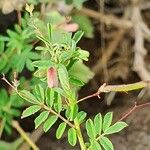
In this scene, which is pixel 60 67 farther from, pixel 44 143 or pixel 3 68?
pixel 44 143

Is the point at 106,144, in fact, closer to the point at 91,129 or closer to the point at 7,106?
the point at 91,129

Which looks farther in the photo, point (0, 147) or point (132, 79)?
point (132, 79)

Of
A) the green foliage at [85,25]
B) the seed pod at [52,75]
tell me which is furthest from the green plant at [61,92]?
the green foliage at [85,25]

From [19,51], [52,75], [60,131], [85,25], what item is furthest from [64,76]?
[85,25]

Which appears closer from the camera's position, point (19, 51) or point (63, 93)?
point (63, 93)

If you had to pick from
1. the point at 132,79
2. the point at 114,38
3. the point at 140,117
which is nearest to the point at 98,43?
the point at 114,38

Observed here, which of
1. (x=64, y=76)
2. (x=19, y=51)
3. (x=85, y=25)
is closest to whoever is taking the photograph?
(x=64, y=76)

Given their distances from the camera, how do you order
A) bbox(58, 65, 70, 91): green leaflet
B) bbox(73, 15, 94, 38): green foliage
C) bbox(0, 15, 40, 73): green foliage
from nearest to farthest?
bbox(58, 65, 70, 91): green leaflet → bbox(0, 15, 40, 73): green foliage → bbox(73, 15, 94, 38): green foliage

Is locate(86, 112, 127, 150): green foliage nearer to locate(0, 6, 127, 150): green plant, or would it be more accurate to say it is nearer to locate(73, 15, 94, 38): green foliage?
locate(0, 6, 127, 150): green plant

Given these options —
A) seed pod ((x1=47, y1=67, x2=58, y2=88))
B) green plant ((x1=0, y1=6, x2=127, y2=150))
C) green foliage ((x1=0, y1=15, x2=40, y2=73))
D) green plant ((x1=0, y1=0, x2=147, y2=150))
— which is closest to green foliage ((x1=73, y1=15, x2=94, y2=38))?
green foliage ((x1=0, y1=15, x2=40, y2=73))

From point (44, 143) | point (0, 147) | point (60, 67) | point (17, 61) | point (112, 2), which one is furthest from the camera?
point (112, 2)

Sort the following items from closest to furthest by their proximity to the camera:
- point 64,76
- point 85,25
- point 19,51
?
A: point 64,76 → point 19,51 → point 85,25
